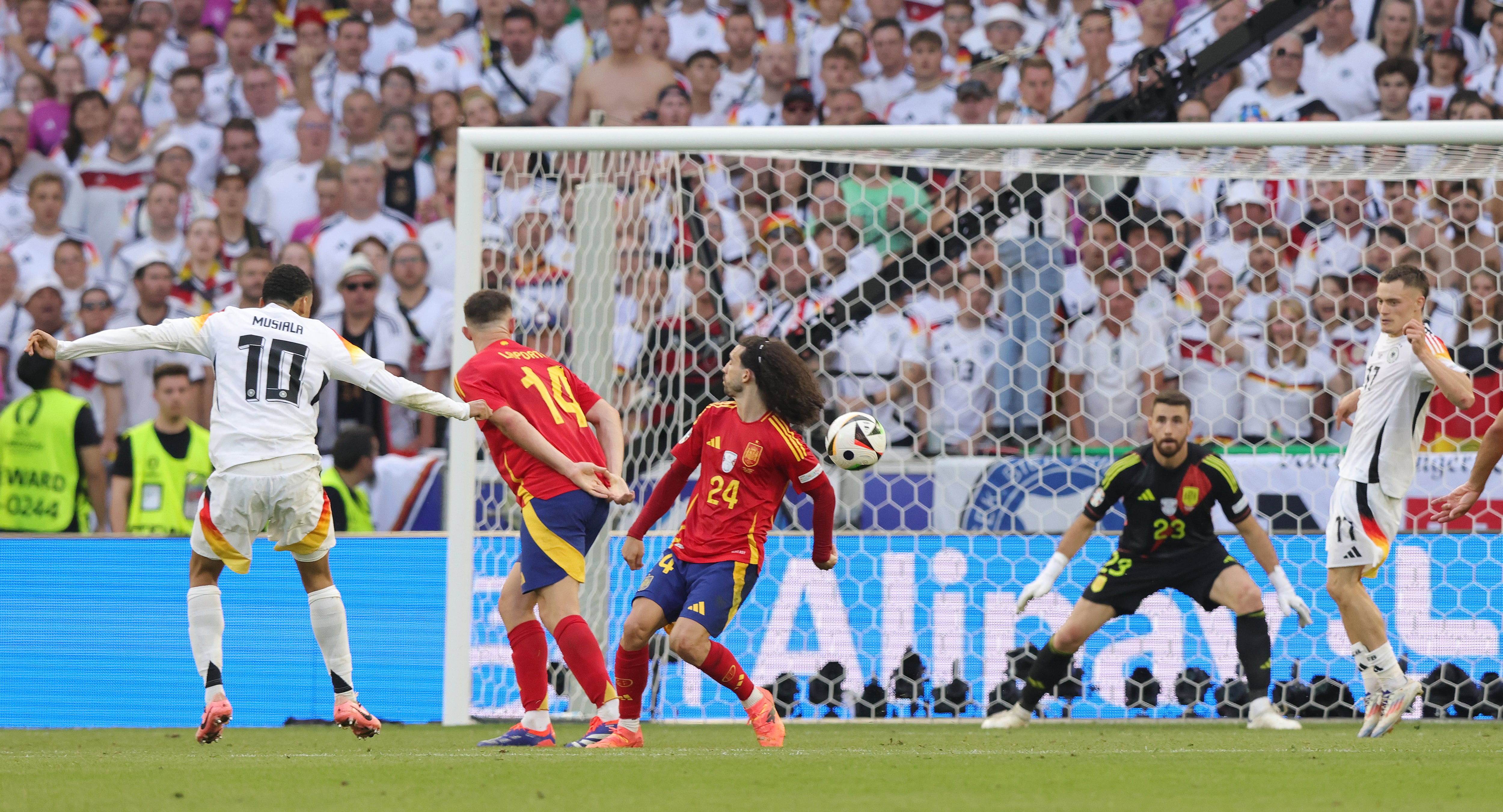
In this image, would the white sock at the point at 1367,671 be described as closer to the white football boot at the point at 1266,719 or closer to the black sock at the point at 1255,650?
the white football boot at the point at 1266,719

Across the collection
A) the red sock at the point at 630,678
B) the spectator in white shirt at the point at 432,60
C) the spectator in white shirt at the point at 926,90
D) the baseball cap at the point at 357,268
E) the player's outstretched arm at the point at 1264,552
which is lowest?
the red sock at the point at 630,678

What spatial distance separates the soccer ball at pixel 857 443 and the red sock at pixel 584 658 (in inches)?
46.6

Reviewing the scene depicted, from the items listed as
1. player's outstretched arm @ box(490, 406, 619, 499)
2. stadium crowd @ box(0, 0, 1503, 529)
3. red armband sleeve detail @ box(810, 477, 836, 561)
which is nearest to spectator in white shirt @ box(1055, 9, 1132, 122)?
stadium crowd @ box(0, 0, 1503, 529)

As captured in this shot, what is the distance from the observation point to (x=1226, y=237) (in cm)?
919

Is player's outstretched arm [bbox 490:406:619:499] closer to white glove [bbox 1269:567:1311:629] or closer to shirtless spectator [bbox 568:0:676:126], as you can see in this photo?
white glove [bbox 1269:567:1311:629]

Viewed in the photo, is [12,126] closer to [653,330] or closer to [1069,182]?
[653,330]

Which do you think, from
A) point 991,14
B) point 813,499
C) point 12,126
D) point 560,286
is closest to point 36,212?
point 12,126

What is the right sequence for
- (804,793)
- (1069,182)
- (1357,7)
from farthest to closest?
(1357,7)
(1069,182)
(804,793)

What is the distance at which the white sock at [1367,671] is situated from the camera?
6.43 meters

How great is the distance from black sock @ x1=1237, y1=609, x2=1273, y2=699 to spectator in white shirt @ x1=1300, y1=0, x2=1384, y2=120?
4.56 meters

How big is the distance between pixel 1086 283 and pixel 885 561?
208 centimetres

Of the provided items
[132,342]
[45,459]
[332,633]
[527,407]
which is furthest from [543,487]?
[45,459]

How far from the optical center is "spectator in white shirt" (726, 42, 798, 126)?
1165cm

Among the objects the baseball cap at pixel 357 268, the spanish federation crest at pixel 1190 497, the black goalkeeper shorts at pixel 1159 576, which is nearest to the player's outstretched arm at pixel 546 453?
the black goalkeeper shorts at pixel 1159 576
